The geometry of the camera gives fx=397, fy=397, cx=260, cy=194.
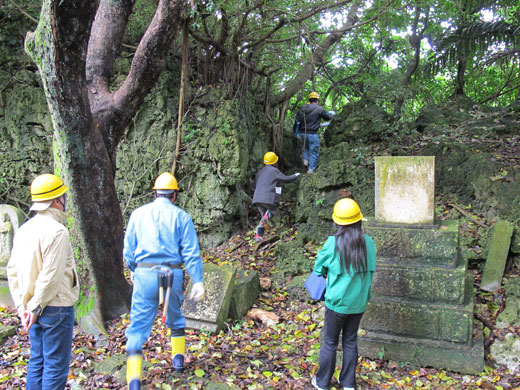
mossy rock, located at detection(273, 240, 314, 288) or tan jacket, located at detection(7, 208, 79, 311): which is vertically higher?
tan jacket, located at detection(7, 208, 79, 311)

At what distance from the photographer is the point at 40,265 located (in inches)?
124

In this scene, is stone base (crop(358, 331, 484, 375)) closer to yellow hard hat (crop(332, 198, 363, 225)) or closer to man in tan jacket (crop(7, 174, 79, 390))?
yellow hard hat (crop(332, 198, 363, 225))

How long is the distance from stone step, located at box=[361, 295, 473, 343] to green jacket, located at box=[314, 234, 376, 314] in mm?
853

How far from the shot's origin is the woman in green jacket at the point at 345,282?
3.61 metres

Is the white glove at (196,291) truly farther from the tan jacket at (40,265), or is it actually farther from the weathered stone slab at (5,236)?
the weathered stone slab at (5,236)

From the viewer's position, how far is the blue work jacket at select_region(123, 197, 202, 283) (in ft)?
12.0

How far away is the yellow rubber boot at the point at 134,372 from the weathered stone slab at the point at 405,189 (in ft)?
9.83

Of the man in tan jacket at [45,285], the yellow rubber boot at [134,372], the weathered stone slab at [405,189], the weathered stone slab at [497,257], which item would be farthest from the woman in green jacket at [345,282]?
the weathered stone slab at [497,257]

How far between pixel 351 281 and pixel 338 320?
1.31ft

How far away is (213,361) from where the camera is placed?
4383 millimetres

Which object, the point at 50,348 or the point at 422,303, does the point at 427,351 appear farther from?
the point at 50,348

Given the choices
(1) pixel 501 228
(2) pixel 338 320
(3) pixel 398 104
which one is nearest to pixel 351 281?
(2) pixel 338 320

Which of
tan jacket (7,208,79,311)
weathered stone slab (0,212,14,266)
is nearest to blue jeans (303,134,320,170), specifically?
weathered stone slab (0,212,14,266)

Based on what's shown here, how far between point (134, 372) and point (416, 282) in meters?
3.03
